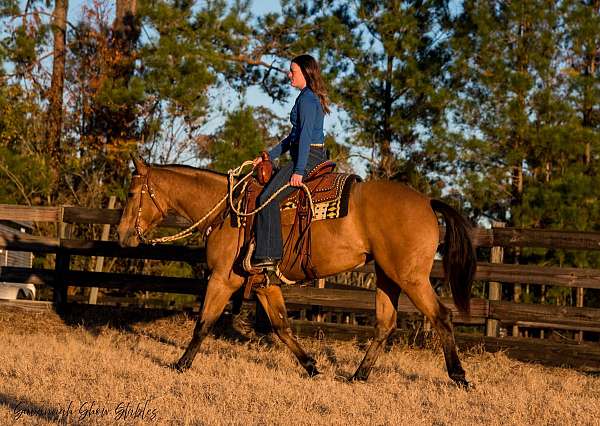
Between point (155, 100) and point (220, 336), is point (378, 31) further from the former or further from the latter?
point (220, 336)

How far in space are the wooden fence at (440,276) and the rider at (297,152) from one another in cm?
224

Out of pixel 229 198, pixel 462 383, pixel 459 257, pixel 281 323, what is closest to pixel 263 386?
pixel 281 323

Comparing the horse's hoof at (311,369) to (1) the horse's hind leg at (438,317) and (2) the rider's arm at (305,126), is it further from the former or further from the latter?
(2) the rider's arm at (305,126)

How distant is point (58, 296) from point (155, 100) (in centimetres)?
944

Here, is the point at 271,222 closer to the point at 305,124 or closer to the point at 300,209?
the point at 300,209

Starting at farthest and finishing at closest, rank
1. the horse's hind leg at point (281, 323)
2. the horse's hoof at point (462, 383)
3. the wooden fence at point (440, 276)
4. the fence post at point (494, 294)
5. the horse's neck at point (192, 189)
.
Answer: the fence post at point (494, 294) → the wooden fence at point (440, 276) → the horse's neck at point (192, 189) → the horse's hind leg at point (281, 323) → the horse's hoof at point (462, 383)

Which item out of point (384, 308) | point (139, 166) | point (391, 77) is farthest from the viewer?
point (391, 77)

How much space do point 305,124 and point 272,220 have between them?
89 cm

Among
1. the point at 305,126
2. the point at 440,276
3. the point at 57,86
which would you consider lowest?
the point at 440,276

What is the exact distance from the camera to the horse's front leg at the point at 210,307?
778cm

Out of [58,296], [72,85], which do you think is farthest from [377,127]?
[58,296]

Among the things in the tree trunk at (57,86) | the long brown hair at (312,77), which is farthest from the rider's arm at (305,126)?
the tree trunk at (57,86)

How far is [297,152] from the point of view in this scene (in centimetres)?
773

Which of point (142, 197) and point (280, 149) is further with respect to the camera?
point (142, 197)
